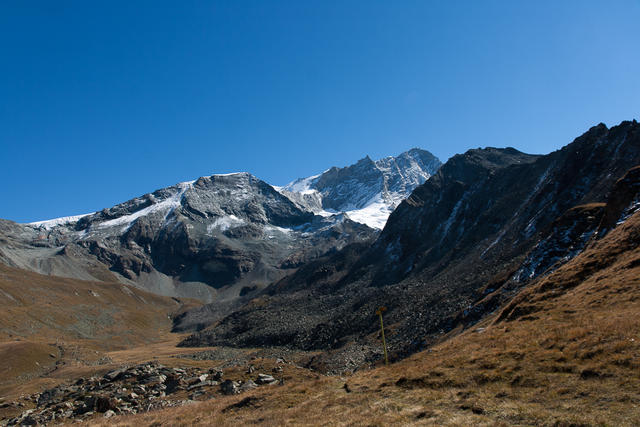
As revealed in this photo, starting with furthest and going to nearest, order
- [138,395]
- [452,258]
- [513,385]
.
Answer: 1. [452,258]
2. [138,395]
3. [513,385]

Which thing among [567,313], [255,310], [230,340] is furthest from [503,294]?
[255,310]

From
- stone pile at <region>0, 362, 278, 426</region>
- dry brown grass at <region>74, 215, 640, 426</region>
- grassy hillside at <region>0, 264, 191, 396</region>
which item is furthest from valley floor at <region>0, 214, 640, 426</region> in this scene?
grassy hillside at <region>0, 264, 191, 396</region>

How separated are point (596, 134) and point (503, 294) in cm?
8253

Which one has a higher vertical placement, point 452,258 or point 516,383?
point 516,383

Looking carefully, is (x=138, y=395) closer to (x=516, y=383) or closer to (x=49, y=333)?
(x=516, y=383)

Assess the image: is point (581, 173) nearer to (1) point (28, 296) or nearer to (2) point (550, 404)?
(2) point (550, 404)

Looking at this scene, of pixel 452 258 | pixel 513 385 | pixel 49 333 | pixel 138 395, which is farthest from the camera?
pixel 49 333

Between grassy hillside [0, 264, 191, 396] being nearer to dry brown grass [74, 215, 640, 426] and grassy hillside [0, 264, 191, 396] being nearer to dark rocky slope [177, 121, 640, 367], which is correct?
dark rocky slope [177, 121, 640, 367]

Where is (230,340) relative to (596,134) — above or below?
below

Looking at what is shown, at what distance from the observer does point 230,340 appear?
130 metres

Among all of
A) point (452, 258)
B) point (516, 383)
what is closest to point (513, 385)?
point (516, 383)

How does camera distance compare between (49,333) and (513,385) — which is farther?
(49,333)

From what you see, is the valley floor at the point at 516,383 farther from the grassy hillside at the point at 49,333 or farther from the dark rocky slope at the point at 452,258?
the grassy hillside at the point at 49,333

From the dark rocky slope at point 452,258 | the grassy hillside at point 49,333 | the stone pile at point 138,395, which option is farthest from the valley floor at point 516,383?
the grassy hillside at point 49,333
